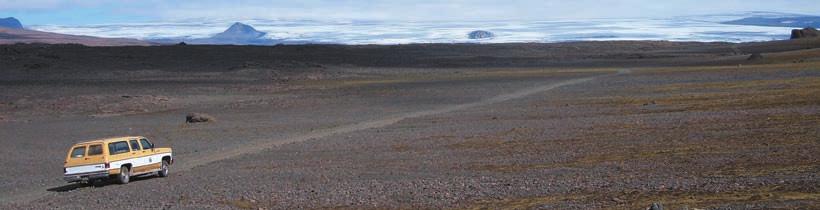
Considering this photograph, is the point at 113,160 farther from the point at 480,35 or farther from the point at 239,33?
the point at 239,33

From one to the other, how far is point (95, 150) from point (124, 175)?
0.60 m

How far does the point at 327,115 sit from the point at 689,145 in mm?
16513

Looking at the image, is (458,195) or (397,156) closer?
(458,195)

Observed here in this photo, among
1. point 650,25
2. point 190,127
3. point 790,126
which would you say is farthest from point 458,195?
point 650,25

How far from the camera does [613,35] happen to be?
119438 millimetres

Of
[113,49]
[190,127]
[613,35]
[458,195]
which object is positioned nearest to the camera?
[458,195]

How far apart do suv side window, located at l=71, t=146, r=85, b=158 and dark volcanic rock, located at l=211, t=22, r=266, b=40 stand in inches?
4230

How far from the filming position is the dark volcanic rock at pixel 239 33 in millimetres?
129375

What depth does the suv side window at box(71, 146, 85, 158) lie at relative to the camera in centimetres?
1864

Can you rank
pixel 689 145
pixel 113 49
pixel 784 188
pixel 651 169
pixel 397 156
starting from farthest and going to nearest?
pixel 113 49, pixel 397 156, pixel 689 145, pixel 651 169, pixel 784 188

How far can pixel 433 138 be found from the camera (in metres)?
25.0

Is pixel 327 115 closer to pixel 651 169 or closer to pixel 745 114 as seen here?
pixel 745 114

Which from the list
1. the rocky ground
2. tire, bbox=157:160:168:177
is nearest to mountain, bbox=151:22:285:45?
the rocky ground

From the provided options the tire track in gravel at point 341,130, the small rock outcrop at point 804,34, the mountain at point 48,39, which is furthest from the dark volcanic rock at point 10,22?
the tire track in gravel at point 341,130
